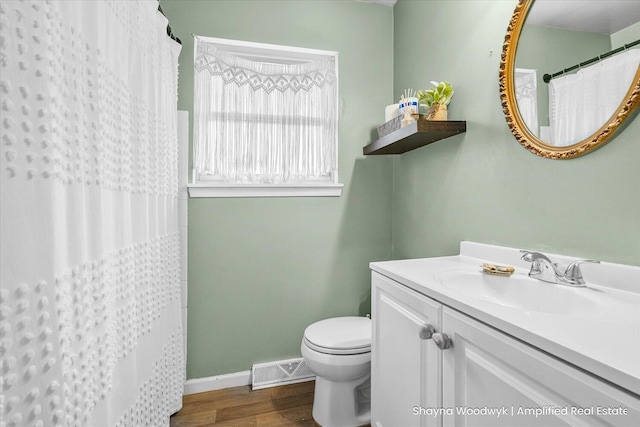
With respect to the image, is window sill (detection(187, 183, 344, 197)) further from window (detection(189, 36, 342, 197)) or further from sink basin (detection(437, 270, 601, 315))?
sink basin (detection(437, 270, 601, 315))

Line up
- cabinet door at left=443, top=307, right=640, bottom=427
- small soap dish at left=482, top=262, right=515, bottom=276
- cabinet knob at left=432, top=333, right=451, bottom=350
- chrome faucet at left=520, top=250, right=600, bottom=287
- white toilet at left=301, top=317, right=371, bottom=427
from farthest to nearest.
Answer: white toilet at left=301, top=317, right=371, bottom=427
small soap dish at left=482, top=262, right=515, bottom=276
chrome faucet at left=520, top=250, right=600, bottom=287
cabinet knob at left=432, top=333, right=451, bottom=350
cabinet door at left=443, top=307, right=640, bottom=427

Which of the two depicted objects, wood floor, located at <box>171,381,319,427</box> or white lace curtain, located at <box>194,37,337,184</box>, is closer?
wood floor, located at <box>171,381,319,427</box>

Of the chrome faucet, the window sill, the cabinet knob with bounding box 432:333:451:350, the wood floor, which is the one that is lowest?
the wood floor

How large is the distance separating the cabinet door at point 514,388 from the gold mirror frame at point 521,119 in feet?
2.24

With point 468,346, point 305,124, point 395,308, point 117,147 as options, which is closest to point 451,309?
point 468,346

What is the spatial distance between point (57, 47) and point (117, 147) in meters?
0.34

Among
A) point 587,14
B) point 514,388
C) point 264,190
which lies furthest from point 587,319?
point 264,190

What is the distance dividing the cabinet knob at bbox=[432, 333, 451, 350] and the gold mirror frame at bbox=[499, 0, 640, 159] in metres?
0.73

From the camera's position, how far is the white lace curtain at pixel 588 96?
0.82 meters

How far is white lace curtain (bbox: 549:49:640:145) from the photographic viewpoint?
0.82 meters

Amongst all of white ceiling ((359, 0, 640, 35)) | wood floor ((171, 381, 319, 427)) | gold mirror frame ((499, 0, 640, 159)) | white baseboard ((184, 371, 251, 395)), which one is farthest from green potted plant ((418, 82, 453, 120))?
white baseboard ((184, 371, 251, 395))

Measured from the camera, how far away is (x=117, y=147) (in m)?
0.88

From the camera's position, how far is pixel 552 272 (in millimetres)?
935

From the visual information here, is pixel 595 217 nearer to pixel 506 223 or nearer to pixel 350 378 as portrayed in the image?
pixel 506 223
